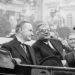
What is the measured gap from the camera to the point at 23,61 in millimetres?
3227

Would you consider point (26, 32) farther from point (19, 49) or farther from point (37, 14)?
point (37, 14)

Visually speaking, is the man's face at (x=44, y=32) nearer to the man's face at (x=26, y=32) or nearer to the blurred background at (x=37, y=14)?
the man's face at (x=26, y=32)

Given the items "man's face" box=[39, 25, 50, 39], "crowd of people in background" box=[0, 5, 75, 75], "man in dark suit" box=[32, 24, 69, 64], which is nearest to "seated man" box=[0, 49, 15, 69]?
"crowd of people in background" box=[0, 5, 75, 75]

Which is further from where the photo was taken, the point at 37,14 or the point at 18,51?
the point at 37,14

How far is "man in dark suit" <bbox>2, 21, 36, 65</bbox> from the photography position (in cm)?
323

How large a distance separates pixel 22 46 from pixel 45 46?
41cm

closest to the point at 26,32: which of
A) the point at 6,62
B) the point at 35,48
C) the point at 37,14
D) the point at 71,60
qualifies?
the point at 35,48

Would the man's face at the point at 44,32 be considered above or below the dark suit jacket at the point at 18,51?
above

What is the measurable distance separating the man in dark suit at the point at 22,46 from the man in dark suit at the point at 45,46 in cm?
20

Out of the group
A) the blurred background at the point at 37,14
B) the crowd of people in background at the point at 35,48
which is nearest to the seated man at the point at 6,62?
the crowd of people in background at the point at 35,48

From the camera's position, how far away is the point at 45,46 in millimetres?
3664

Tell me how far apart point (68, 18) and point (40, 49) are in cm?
1131

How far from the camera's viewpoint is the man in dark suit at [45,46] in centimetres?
358

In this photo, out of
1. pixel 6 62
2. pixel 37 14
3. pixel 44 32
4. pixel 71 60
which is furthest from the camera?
pixel 37 14
